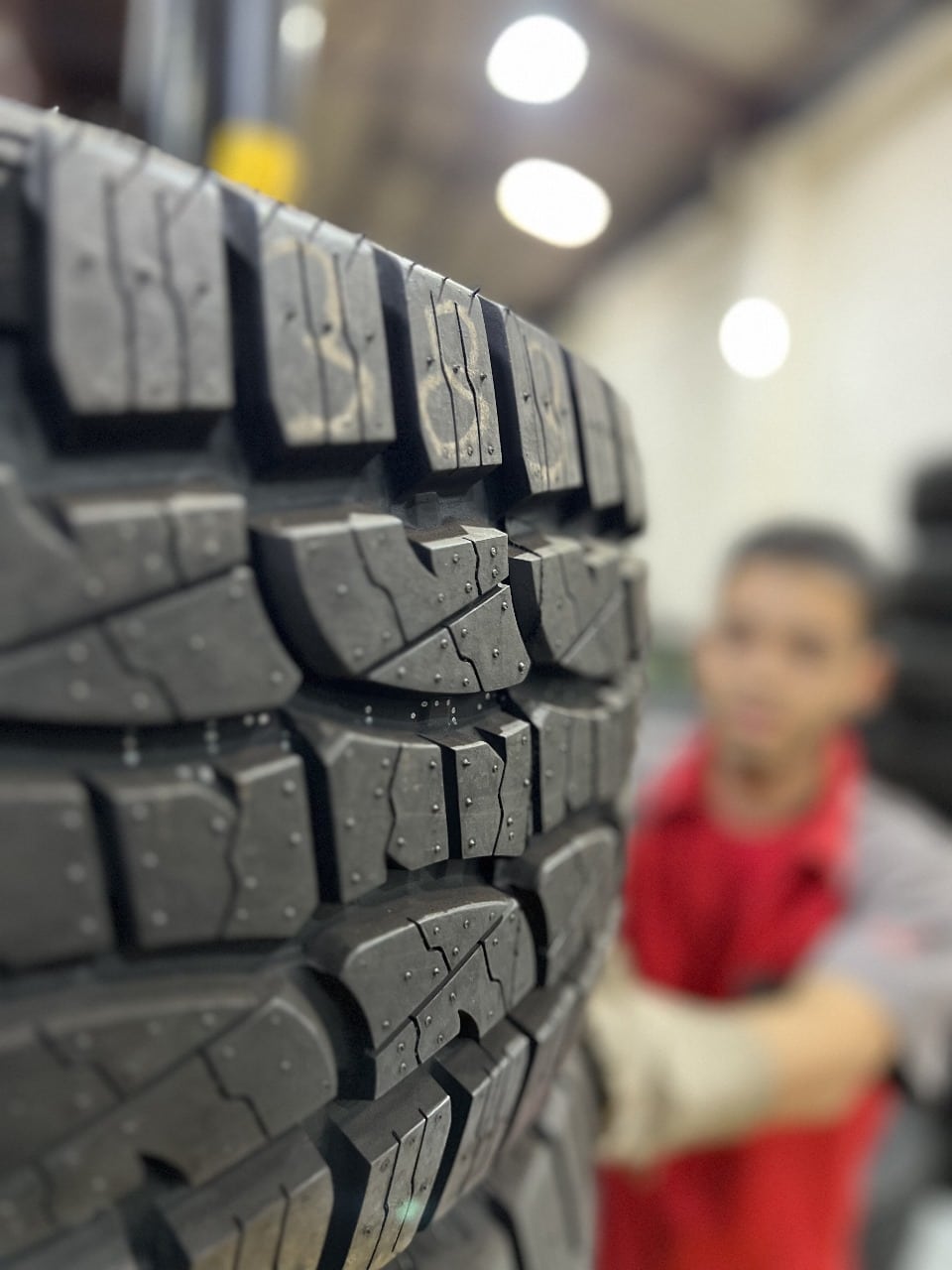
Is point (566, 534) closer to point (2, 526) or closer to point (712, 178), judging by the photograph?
point (2, 526)

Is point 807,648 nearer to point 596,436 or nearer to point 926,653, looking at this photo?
point 926,653

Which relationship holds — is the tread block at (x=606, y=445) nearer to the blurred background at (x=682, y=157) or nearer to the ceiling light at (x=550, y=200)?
the blurred background at (x=682, y=157)

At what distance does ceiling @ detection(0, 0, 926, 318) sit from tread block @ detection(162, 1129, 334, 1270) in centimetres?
148

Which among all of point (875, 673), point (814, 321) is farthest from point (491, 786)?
point (814, 321)

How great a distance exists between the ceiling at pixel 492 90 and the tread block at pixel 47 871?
1442 mm

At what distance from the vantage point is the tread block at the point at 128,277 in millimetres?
208

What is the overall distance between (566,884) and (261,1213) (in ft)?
0.48

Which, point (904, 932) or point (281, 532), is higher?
point (281, 532)

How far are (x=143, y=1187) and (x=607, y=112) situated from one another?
3.21 meters

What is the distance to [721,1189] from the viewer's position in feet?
2.91

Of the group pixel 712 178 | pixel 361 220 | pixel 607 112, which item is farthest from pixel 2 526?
pixel 361 220

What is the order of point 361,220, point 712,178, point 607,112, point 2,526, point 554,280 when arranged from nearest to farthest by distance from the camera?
point 2,526 < point 607,112 < point 712,178 < point 361,220 < point 554,280

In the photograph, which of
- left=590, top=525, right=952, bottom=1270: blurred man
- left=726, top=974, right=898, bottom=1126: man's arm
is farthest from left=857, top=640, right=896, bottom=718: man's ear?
left=726, top=974, right=898, bottom=1126: man's arm

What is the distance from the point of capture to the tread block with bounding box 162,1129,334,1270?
0.83 ft
